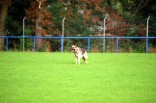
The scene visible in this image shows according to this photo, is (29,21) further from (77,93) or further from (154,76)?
(77,93)

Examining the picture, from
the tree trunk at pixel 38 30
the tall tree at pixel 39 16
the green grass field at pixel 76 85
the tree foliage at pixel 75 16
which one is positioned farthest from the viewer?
the tall tree at pixel 39 16

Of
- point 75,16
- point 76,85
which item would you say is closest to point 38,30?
point 75,16

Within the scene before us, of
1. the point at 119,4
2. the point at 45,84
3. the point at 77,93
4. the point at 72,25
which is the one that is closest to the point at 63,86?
the point at 45,84

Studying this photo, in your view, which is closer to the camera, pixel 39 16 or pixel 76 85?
pixel 76 85

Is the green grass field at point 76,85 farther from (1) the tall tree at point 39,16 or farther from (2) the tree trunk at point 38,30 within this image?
(1) the tall tree at point 39,16

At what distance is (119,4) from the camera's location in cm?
5125

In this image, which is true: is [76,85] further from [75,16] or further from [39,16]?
[75,16]

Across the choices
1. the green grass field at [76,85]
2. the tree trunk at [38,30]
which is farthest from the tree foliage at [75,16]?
the green grass field at [76,85]

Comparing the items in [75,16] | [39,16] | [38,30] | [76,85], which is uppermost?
[75,16]

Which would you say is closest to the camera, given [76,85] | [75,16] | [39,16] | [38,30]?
[76,85]

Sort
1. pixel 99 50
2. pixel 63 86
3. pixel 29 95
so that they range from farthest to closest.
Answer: pixel 99 50
pixel 63 86
pixel 29 95

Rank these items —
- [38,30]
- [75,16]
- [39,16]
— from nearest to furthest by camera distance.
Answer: [38,30], [39,16], [75,16]

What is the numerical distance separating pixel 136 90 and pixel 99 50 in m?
25.3

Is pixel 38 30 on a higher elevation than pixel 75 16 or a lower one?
lower
